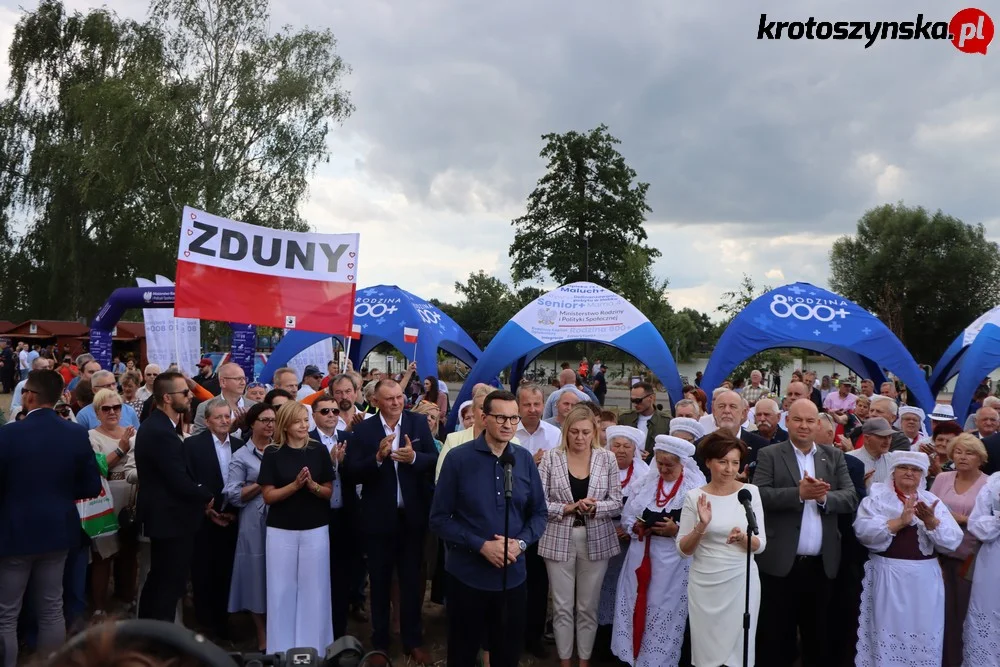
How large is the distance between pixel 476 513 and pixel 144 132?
26100 millimetres

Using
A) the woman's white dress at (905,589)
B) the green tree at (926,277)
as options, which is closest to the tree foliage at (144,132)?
the woman's white dress at (905,589)

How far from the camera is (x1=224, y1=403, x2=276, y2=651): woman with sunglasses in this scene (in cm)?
581

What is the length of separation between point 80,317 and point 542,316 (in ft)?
87.4

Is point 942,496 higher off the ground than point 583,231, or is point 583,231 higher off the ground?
point 583,231

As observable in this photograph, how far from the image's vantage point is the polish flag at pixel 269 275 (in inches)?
372

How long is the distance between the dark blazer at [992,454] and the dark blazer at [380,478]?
470cm

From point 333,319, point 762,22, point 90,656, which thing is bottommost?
point 90,656

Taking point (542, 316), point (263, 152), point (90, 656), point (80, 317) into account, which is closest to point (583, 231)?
point (263, 152)

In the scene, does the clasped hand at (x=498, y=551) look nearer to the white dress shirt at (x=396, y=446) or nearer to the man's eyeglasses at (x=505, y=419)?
the man's eyeglasses at (x=505, y=419)

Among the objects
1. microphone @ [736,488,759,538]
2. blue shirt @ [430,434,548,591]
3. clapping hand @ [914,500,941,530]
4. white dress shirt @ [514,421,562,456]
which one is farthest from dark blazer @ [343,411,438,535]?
clapping hand @ [914,500,941,530]

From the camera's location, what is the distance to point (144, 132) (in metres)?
26.3

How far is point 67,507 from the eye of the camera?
4.82 m

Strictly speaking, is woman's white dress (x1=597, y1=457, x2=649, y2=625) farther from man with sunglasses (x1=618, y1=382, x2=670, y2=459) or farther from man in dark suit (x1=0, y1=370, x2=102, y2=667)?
man in dark suit (x1=0, y1=370, x2=102, y2=667)

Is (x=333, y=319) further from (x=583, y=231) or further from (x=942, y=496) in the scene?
(x=583, y=231)
